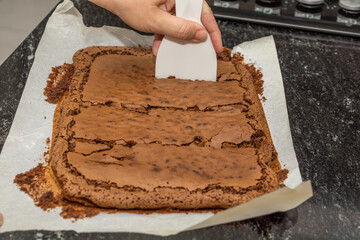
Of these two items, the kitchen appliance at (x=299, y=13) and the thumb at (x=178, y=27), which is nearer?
the thumb at (x=178, y=27)

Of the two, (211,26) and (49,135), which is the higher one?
(211,26)

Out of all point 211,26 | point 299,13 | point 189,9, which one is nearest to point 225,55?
point 211,26

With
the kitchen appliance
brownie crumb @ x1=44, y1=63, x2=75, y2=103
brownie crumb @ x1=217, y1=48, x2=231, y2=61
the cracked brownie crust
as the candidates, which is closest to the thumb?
the cracked brownie crust

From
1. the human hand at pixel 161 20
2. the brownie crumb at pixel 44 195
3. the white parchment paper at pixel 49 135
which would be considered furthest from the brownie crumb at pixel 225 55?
the brownie crumb at pixel 44 195

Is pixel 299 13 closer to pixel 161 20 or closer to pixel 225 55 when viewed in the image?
pixel 225 55

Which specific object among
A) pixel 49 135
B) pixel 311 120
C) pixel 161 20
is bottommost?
pixel 311 120

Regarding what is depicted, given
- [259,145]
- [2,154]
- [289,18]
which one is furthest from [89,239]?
[289,18]

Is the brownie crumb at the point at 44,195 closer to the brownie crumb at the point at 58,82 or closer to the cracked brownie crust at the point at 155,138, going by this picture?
the cracked brownie crust at the point at 155,138
